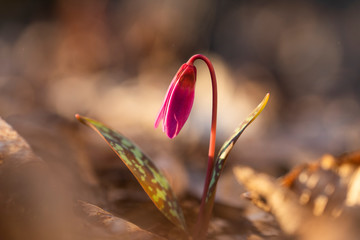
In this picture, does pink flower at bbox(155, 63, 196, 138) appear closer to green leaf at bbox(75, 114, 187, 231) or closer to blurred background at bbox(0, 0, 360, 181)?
green leaf at bbox(75, 114, 187, 231)

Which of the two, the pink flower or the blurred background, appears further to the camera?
the blurred background

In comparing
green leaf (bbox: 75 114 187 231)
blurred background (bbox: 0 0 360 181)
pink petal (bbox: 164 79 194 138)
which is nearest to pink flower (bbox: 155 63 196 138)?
pink petal (bbox: 164 79 194 138)

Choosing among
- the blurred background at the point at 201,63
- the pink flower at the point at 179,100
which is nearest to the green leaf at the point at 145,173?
the pink flower at the point at 179,100

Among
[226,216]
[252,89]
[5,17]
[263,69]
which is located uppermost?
[5,17]

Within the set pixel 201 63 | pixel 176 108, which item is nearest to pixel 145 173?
pixel 176 108

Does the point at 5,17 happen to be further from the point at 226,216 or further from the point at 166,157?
the point at 226,216

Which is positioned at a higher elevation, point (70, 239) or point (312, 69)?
point (312, 69)

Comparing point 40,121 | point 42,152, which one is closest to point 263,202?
point 42,152

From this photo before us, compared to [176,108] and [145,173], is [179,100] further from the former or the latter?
[145,173]
